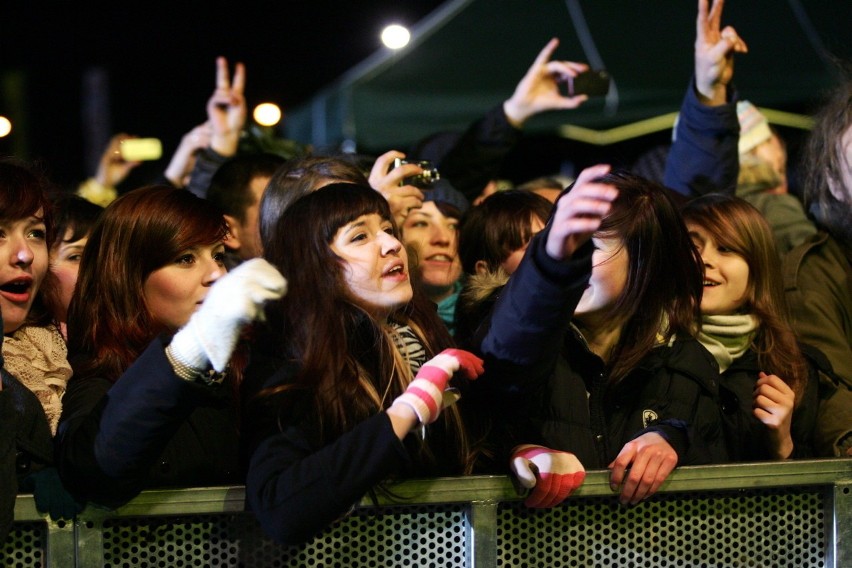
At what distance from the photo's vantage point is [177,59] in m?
15.8

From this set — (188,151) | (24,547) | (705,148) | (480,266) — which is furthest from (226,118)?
(24,547)

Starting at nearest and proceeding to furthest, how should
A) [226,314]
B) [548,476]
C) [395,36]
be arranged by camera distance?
[226,314], [548,476], [395,36]

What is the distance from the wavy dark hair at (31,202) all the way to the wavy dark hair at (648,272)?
148 centimetres

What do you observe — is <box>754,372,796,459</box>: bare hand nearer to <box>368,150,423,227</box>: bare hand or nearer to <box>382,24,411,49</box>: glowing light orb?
<box>368,150,423,227</box>: bare hand

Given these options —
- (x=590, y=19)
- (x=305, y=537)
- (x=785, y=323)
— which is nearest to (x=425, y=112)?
(x=590, y=19)

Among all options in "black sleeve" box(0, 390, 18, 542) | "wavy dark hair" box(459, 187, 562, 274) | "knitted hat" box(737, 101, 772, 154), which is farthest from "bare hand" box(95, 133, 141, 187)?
"black sleeve" box(0, 390, 18, 542)

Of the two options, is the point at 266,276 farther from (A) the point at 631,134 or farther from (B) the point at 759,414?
(A) the point at 631,134

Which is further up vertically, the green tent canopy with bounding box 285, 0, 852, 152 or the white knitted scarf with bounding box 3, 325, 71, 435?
the green tent canopy with bounding box 285, 0, 852, 152

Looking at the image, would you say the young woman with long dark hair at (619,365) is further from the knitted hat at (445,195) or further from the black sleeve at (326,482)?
the knitted hat at (445,195)

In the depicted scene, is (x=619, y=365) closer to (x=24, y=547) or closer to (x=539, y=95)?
(x=24, y=547)

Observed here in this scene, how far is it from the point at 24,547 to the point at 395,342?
98 cm

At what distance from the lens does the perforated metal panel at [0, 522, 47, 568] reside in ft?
8.19

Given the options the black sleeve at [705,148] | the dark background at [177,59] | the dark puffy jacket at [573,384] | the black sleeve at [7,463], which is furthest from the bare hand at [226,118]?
the dark background at [177,59]

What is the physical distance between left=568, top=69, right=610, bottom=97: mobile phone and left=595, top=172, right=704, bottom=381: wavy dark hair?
173 centimetres
